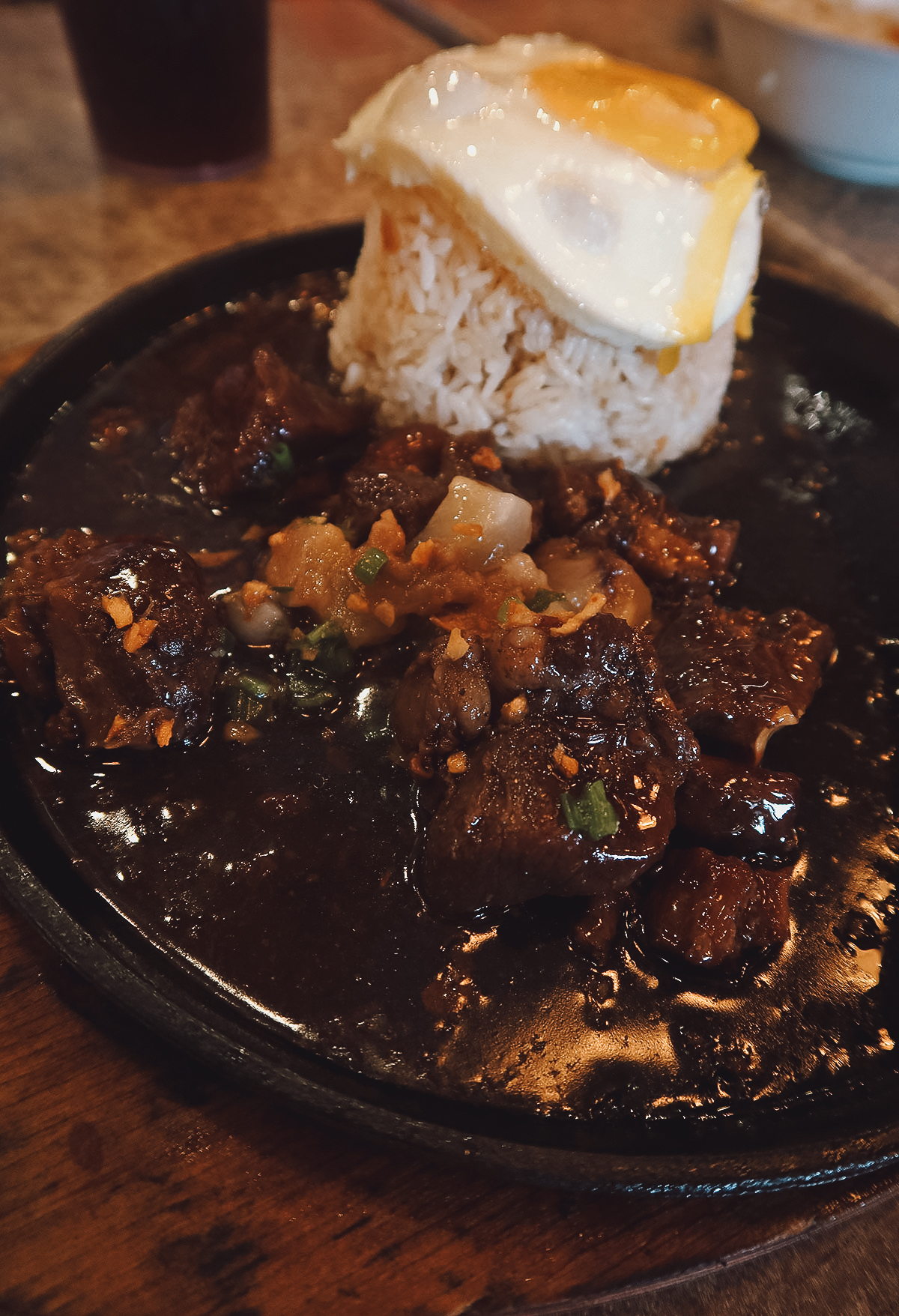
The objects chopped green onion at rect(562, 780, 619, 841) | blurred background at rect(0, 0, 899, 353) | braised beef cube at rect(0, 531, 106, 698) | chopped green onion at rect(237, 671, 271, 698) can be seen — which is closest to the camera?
chopped green onion at rect(562, 780, 619, 841)

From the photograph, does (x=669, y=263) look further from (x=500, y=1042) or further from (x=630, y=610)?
(x=500, y=1042)

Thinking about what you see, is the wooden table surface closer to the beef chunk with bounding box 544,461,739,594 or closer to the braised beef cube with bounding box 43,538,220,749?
the braised beef cube with bounding box 43,538,220,749

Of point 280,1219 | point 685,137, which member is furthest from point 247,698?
point 685,137

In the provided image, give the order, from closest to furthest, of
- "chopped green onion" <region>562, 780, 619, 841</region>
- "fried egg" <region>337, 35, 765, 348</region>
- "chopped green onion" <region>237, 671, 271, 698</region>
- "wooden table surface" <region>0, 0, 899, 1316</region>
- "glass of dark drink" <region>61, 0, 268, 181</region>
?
1. "wooden table surface" <region>0, 0, 899, 1316</region>
2. "chopped green onion" <region>562, 780, 619, 841</region>
3. "chopped green onion" <region>237, 671, 271, 698</region>
4. "fried egg" <region>337, 35, 765, 348</region>
5. "glass of dark drink" <region>61, 0, 268, 181</region>

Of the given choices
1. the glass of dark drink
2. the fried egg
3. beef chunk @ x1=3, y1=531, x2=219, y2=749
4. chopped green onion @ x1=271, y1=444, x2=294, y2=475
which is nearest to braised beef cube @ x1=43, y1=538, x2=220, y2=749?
beef chunk @ x1=3, y1=531, x2=219, y2=749

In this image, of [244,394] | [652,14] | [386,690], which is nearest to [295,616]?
[386,690]

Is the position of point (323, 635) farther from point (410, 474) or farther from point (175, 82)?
point (175, 82)
